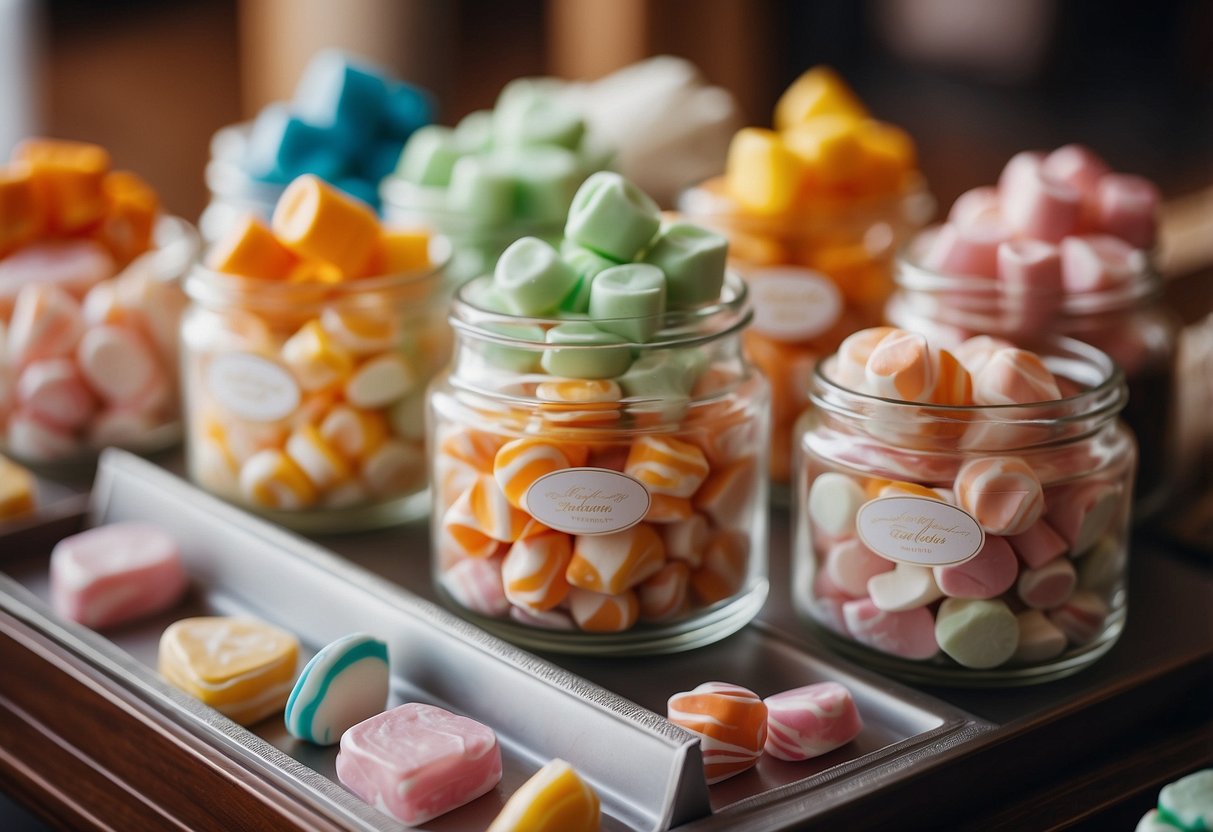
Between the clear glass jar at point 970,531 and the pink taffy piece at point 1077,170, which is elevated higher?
the pink taffy piece at point 1077,170

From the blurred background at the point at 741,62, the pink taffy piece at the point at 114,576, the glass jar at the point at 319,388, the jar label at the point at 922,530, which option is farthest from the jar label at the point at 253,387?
the blurred background at the point at 741,62

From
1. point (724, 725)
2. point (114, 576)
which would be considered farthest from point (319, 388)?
point (724, 725)

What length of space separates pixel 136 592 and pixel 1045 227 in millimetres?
704

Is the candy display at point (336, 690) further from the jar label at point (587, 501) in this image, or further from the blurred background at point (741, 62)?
the blurred background at point (741, 62)

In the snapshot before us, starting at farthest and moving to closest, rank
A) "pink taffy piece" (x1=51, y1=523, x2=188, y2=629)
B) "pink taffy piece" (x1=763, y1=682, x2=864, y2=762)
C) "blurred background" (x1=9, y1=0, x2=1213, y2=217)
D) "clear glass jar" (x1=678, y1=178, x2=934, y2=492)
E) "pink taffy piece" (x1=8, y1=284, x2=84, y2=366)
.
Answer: "blurred background" (x1=9, y1=0, x2=1213, y2=217) → "pink taffy piece" (x1=8, y1=284, x2=84, y2=366) → "clear glass jar" (x1=678, y1=178, x2=934, y2=492) → "pink taffy piece" (x1=51, y1=523, x2=188, y2=629) → "pink taffy piece" (x1=763, y1=682, x2=864, y2=762)

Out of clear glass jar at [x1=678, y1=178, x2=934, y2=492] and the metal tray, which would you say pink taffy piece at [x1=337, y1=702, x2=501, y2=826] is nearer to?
the metal tray

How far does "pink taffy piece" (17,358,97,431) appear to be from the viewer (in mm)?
1161

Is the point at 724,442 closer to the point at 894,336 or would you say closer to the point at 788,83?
the point at 894,336

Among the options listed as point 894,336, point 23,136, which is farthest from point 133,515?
point 23,136

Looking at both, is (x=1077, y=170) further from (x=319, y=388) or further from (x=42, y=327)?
(x=42, y=327)

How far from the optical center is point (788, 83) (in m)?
3.05

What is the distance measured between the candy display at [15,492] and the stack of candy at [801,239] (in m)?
0.58

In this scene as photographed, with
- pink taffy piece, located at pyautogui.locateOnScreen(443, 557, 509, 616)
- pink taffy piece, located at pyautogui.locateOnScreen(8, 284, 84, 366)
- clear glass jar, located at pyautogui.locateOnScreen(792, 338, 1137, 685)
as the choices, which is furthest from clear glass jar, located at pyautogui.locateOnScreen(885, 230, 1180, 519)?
pink taffy piece, located at pyautogui.locateOnScreen(8, 284, 84, 366)

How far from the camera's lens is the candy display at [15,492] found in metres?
1.08
